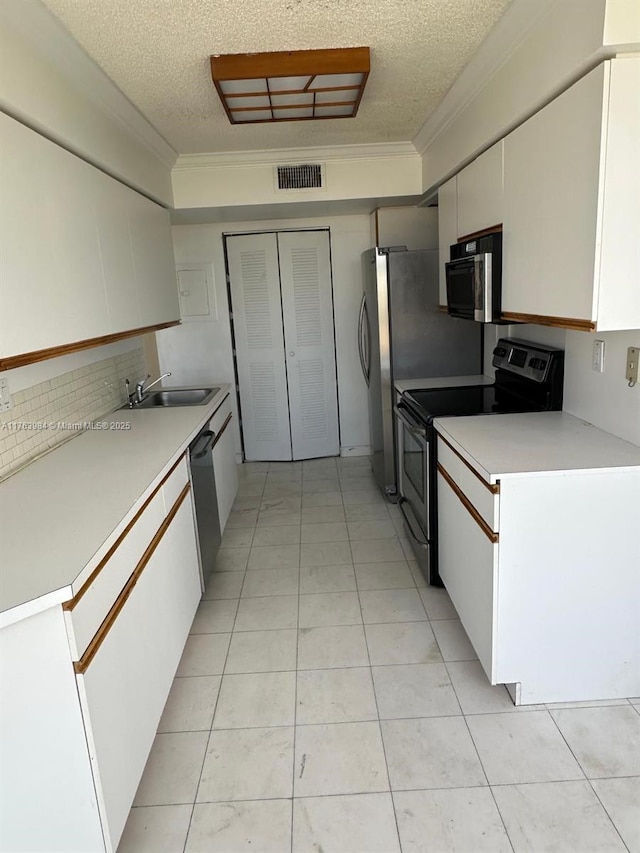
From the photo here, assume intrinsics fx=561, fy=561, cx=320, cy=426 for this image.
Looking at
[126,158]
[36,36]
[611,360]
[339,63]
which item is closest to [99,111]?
[126,158]

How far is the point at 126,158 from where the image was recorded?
2779 mm

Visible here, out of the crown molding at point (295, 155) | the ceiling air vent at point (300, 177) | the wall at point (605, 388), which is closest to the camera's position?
the wall at point (605, 388)

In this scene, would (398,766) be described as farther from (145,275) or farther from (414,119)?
(414,119)

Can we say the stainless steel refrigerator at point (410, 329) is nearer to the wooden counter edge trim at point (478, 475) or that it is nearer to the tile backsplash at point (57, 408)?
the wooden counter edge trim at point (478, 475)

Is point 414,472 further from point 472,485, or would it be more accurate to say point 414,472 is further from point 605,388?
point 605,388

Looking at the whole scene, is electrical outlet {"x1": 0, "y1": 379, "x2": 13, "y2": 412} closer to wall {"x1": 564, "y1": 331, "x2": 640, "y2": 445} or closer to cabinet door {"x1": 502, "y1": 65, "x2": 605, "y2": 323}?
cabinet door {"x1": 502, "y1": 65, "x2": 605, "y2": 323}

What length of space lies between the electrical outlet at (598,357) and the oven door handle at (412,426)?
77cm

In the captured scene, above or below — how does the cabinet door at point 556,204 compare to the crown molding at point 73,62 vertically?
below

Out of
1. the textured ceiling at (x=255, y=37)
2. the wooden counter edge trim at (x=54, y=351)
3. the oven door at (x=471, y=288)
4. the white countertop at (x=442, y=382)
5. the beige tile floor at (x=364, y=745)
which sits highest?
the textured ceiling at (x=255, y=37)

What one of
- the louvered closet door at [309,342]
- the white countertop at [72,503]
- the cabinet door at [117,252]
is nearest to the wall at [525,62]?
the cabinet door at [117,252]

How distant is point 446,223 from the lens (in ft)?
10.8

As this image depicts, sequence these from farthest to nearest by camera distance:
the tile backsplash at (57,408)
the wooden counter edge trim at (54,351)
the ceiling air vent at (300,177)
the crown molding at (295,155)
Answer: the ceiling air vent at (300,177), the crown molding at (295,155), the tile backsplash at (57,408), the wooden counter edge trim at (54,351)

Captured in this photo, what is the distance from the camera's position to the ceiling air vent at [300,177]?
144 inches

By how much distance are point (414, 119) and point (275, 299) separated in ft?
6.55
